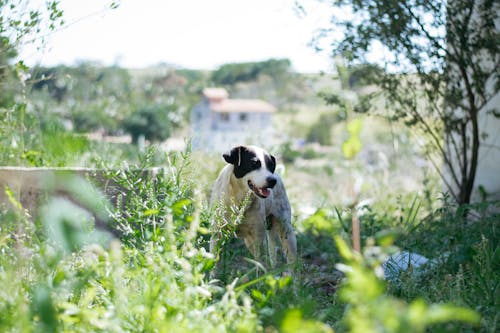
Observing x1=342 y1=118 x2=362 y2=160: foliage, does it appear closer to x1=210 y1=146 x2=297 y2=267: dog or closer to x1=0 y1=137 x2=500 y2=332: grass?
x1=0 y1=137 x2=500 y2=332: grass

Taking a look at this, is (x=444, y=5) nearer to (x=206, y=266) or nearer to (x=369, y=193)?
(x=369, y=193)

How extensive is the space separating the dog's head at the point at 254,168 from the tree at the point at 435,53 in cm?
255

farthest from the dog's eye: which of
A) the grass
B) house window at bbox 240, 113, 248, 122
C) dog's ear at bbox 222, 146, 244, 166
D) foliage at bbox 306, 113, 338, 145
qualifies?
house window at bbox 240, 113, 248, 122

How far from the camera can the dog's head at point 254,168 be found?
14.6 feet

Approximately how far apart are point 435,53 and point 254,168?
292 cm

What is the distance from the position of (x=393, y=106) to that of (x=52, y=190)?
159 inches

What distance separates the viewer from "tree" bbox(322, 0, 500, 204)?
6.26 m

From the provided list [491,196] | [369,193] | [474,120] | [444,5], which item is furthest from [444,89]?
[369,193]

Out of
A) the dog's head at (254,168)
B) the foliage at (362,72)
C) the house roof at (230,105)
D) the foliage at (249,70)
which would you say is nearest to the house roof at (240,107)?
the house roof at (230,105)

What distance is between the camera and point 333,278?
4.74 metres

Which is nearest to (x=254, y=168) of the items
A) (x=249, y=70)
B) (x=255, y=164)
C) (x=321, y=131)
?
(x=255, y=164)

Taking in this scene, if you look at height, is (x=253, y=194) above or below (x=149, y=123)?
above

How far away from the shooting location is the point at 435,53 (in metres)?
6.41

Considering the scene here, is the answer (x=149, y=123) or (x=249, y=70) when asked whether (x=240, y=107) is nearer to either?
(x=149, y=123)
